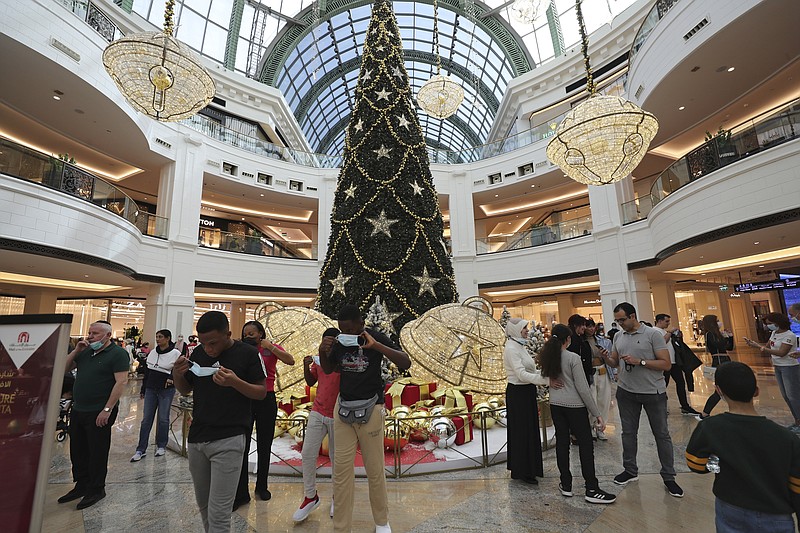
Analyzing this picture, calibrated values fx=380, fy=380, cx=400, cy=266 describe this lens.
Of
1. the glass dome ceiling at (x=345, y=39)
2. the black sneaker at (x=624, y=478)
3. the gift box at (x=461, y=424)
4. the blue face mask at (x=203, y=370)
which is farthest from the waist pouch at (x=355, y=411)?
the glass dome ceiling at (x=345, y=39)

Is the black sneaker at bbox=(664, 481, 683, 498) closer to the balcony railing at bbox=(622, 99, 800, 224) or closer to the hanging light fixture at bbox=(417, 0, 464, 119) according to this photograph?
the balcony railing at bbox=(622, 99, 800, 224)

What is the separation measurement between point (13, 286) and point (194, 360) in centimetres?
1884

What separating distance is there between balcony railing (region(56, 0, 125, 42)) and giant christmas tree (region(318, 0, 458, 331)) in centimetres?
747

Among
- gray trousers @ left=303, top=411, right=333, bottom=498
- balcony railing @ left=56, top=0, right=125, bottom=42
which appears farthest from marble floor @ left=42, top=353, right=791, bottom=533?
balcony railing @ left=56, top=0, right=125, bottom=42

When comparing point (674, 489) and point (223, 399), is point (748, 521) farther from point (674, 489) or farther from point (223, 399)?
point (223, 399)

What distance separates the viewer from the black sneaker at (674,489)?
3.11 m

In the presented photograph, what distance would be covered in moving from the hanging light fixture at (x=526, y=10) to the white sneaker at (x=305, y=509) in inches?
475

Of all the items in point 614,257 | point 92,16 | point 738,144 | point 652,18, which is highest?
point 92,16

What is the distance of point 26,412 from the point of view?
2.16 metres

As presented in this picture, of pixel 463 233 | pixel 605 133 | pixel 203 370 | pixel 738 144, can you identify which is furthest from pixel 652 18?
pixel 203 370

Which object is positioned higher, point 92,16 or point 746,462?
point 92,16

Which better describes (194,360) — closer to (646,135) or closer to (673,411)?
(646,135)

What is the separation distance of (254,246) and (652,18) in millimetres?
15458

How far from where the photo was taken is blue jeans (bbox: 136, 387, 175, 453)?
450cm
